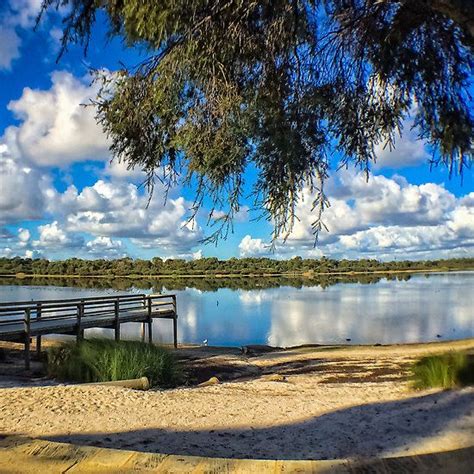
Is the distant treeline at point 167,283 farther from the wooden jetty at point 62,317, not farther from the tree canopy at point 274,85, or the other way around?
the tree canopy at point 274,85

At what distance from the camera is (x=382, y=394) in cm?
680

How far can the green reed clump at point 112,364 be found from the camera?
340 inches

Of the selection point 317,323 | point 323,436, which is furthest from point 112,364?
point 317,323

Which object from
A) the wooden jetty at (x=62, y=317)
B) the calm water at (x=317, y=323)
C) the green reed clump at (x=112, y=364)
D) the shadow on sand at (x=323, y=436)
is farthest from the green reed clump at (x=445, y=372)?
the calm water at (x=317, y=323)

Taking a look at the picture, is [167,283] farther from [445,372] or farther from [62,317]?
[445,372]

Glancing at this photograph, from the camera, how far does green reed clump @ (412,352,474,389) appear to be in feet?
20.3

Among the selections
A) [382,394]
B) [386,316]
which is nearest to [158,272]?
[386,316]

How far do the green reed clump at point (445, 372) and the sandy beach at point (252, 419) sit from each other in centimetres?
20

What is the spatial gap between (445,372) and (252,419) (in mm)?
2365

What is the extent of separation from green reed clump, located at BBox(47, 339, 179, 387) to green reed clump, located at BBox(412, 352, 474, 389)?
160 inches

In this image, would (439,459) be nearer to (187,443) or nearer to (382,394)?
(187,443)

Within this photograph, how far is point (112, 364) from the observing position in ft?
28.6

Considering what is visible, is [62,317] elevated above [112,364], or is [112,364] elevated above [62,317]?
[62,317]

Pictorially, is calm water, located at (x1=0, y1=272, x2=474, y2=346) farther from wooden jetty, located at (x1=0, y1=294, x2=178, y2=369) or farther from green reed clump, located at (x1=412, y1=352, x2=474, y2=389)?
green reed clump, located at (x1=412, y1=352, x2=474, y2=389)
